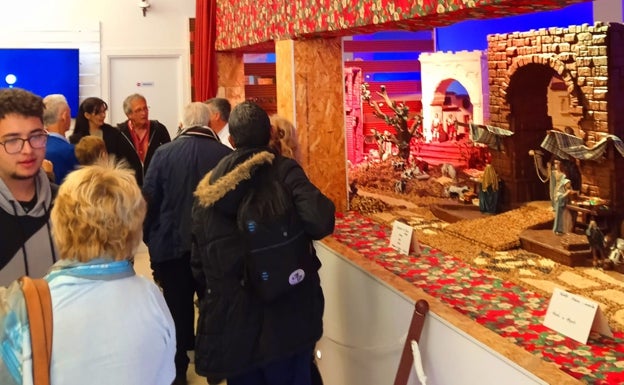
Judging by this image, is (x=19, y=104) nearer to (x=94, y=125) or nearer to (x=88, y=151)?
(x=88, y=151)

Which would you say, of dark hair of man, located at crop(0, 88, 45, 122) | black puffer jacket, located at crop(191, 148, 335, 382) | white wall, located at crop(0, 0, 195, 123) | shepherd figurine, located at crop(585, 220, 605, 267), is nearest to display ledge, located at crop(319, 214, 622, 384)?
shepherd figurine, located at crop(585, 220, 605, 267)

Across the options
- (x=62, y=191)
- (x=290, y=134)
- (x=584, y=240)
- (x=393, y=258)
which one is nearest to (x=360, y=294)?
(x=393, y=258)

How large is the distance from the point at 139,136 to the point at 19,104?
3.40 meters

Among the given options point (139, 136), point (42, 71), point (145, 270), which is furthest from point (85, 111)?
point (42, 71)

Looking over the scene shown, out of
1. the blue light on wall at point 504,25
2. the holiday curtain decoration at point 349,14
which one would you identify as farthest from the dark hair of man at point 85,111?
the blue light on wall at point 504,25

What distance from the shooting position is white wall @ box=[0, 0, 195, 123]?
22.9ft

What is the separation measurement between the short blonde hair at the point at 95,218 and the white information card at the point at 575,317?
4.31 ft

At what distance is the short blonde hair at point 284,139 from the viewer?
2951 mm

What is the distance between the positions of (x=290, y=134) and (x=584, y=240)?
1.39 m

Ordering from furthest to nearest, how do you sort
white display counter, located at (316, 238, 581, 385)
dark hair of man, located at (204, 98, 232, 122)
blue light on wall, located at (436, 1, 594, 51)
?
dark hair of man, located at (204, 98, 232, 122) → blue light on wall, located at (436, 1, 594, 51) → white display counter, located at (316, 238, 581, 385)

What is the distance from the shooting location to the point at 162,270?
12.0 ft

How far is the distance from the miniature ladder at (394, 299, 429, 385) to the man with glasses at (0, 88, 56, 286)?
1282 millimetres

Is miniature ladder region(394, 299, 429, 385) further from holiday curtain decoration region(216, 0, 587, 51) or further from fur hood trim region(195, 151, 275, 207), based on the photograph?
holiday curtain decoration region(216, 0, 587, 51)

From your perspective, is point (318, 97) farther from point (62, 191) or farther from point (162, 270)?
point (62, 191)
